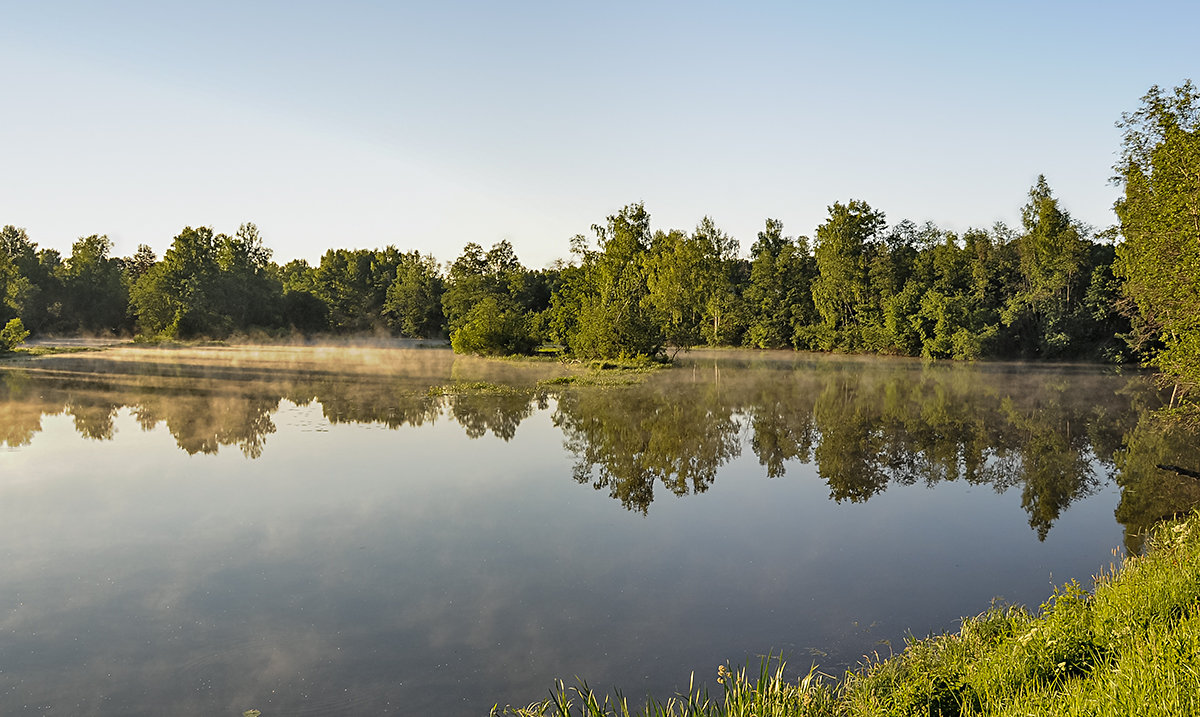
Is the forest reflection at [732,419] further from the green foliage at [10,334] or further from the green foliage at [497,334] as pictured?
the green foliage at [497,334]

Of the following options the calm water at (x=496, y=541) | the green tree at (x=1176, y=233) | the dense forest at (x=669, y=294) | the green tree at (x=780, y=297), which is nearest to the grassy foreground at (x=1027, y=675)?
the calm water at (x=496, y=541)

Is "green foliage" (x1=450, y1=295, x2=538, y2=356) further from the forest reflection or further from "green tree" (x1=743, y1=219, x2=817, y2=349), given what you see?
"green tree" (x1=743, y1=219, x2=817, y2=349)

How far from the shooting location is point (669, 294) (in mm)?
55875

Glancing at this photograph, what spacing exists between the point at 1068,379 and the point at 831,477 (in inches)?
1368

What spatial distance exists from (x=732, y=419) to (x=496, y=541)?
14.8 metres

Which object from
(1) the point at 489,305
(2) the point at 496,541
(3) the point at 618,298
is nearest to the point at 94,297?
(1) the point at 489,305

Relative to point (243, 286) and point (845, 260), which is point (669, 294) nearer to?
point (845, 260)

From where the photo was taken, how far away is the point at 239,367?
142 feet

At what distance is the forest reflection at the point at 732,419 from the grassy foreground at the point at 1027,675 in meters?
5.77

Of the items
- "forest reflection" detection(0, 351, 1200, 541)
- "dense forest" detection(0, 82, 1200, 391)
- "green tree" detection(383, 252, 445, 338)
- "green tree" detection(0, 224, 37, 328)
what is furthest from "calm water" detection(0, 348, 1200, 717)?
"green tree" detection(383, 252, 445, 338)

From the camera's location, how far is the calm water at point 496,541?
7.04 m

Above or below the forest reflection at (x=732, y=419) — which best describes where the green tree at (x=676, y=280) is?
above

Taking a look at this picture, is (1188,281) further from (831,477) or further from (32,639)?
(32,639)

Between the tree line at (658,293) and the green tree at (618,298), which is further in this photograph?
the tree line at (658,293)
